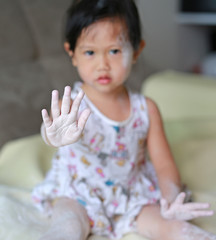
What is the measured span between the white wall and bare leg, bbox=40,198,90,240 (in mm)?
853

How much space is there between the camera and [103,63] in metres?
0.57

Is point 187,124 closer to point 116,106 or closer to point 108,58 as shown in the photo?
point 116,106

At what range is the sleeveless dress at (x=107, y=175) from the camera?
63cm

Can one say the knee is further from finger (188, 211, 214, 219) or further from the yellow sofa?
finger (188, 211, 214, 219)

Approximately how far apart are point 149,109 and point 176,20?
1233 mm

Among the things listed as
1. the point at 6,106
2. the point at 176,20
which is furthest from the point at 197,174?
the point at 176,20

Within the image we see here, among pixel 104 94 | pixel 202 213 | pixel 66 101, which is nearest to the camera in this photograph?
pixel 66 101

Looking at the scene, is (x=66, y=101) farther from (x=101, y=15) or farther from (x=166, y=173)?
(x=166, y=173)

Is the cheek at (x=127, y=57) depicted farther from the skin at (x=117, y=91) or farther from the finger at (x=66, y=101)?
the finger at (x=66, y=101)

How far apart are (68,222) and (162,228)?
16 cm

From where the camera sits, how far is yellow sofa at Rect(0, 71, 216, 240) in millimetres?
610

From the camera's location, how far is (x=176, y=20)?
180 cm

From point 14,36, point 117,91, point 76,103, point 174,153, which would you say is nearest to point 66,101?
point 76,103

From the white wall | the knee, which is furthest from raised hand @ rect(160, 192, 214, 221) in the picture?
the white wall
